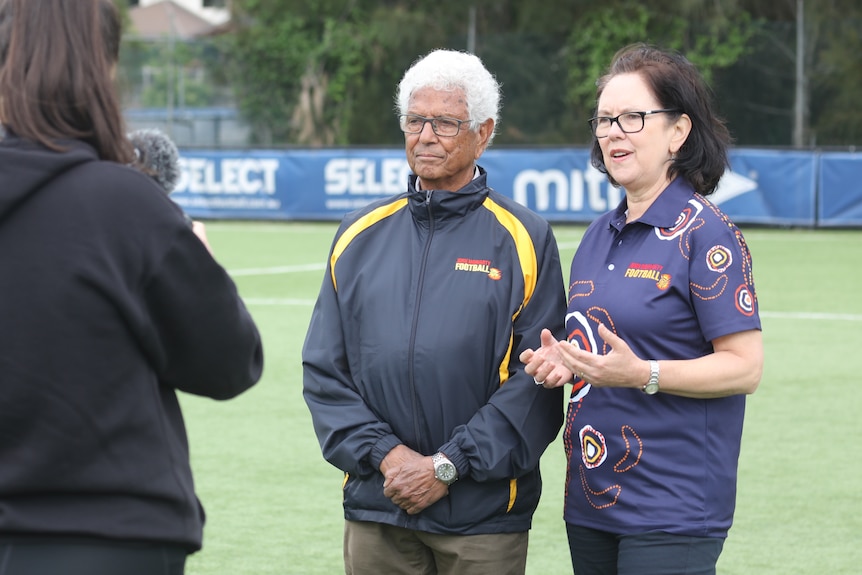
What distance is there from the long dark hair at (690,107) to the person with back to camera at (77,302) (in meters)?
1.54

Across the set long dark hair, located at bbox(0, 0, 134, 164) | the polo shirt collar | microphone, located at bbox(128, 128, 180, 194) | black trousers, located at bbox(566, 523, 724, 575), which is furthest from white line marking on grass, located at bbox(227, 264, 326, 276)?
long dark hair, located at bbox(0, 0, 134, 164)

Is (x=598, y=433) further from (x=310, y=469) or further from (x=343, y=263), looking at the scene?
(x=310, y=469)

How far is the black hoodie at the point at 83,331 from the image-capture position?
2250 mm

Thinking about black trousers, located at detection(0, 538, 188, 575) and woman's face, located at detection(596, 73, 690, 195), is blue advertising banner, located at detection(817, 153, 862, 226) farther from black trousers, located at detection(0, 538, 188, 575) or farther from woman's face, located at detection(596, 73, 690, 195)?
black trousers, located at detection(0, 538, 188, 575)

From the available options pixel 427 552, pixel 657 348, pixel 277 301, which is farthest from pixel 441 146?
pixel 277 301

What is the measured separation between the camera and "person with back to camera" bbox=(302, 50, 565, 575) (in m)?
3.50

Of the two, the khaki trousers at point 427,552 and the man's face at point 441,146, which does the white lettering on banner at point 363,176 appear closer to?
the man's face at point 441,146

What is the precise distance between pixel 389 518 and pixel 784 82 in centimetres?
2399

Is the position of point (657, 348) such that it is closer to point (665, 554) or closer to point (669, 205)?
point (669, 205)

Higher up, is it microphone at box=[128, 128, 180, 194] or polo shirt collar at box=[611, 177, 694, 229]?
polo shirt collar at box=[611, 177, 694, 229]

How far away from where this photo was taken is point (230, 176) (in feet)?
80.1

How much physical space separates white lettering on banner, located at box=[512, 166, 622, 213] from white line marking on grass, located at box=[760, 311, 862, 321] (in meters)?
8.57

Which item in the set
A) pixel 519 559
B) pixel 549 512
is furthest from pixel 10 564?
pixel 549 512

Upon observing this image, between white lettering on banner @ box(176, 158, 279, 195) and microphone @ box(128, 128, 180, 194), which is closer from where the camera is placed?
microphone @ box(128, 128, 180, 194)
